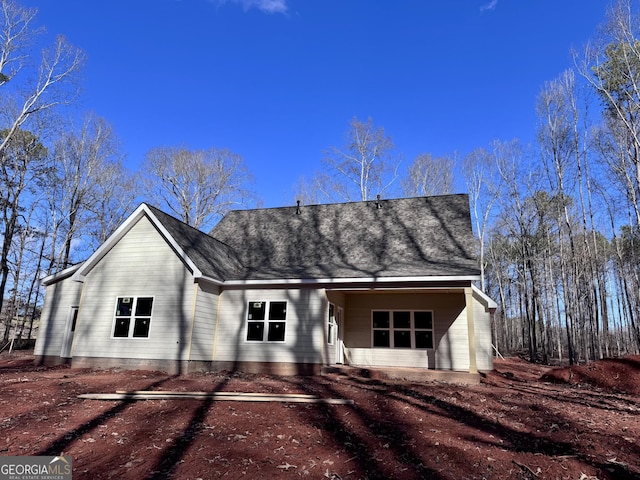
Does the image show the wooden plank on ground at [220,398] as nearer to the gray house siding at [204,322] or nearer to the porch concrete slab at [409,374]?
the gray house siding at [204,322]

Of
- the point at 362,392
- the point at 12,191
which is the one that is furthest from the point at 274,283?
the point at 12,191

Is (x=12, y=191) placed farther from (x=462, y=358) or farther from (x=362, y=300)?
(x=462, y=358)

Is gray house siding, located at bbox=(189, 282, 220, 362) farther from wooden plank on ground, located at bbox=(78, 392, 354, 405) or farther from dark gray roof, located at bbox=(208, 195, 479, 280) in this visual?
wooden plank on ground, located at bbox=(78, 392, 354, 405)

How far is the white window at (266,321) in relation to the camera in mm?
13039

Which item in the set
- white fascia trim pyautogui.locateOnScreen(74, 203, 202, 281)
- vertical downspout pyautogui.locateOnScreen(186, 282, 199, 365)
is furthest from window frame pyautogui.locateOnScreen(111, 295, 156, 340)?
white fascia trim pyautogui.locateOnScreen(74, 203, 202, 281)

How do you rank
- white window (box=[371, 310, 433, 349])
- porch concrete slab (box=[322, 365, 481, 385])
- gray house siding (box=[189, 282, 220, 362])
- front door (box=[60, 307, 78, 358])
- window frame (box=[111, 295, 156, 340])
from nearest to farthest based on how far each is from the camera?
porch concrete slab (box=[322, 365, 481, 385]), gray house siding (box=[189, 282, 220, 362]), window frame (box=[111, 295, 156, 340]), white window (box=[371, 310, 433, 349]), front door (box=[60, 307, 78, 358])

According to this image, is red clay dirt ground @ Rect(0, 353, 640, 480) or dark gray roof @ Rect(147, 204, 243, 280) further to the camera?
dark gray roof @ Rect(147, 204, 243, 280)

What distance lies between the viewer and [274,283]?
13156 mm

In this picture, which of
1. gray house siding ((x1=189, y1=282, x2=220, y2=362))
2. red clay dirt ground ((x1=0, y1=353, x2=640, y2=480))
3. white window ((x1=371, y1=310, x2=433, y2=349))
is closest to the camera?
red clay dirt ground ((x1=0, y1=353, x2=640, y2=480))

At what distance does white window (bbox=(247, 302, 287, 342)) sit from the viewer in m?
13.0

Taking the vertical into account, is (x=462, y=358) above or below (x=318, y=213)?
below

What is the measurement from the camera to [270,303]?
13.3 metres

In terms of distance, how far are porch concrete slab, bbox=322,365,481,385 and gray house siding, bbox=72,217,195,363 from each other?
16.1ft

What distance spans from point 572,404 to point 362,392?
4645 millimetres
